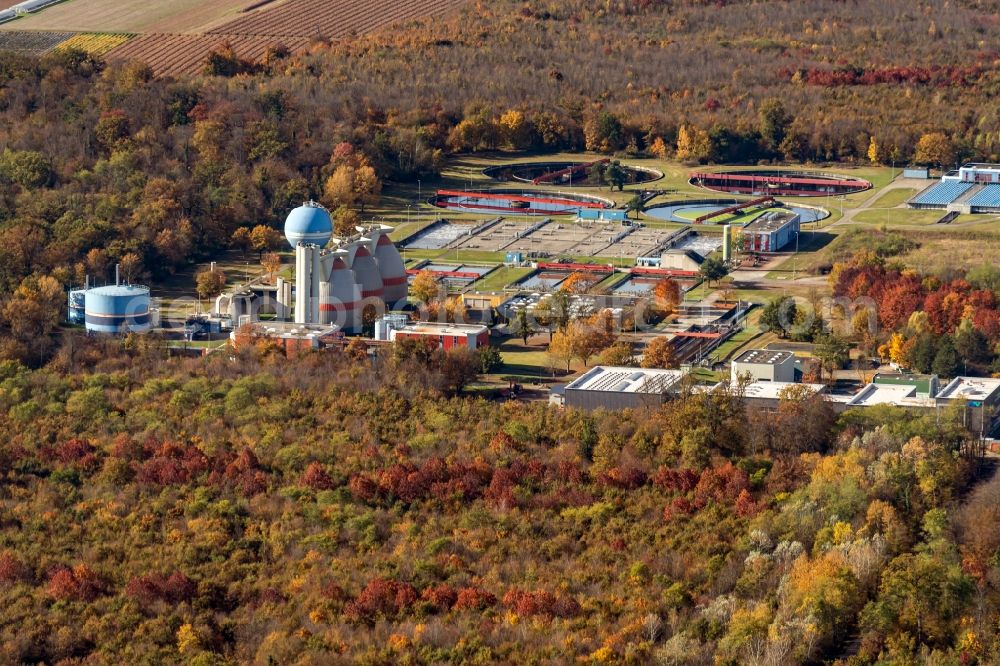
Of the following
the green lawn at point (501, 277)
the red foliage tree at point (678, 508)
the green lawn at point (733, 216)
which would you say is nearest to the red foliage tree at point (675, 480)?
the red foliage tree at point (678, 508)

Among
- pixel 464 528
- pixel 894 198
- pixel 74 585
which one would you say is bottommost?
pixel 74 585

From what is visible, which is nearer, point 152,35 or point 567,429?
point 567,429

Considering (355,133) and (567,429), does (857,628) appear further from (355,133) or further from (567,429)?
(355,133)

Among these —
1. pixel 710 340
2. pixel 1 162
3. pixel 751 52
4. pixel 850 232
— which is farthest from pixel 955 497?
pixel 751 52

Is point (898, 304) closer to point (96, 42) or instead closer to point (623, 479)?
point (623, 479)

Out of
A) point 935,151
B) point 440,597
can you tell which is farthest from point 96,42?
point 440,597

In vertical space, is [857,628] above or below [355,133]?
below

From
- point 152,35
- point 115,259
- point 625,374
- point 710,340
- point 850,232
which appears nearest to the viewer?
point 625,374
